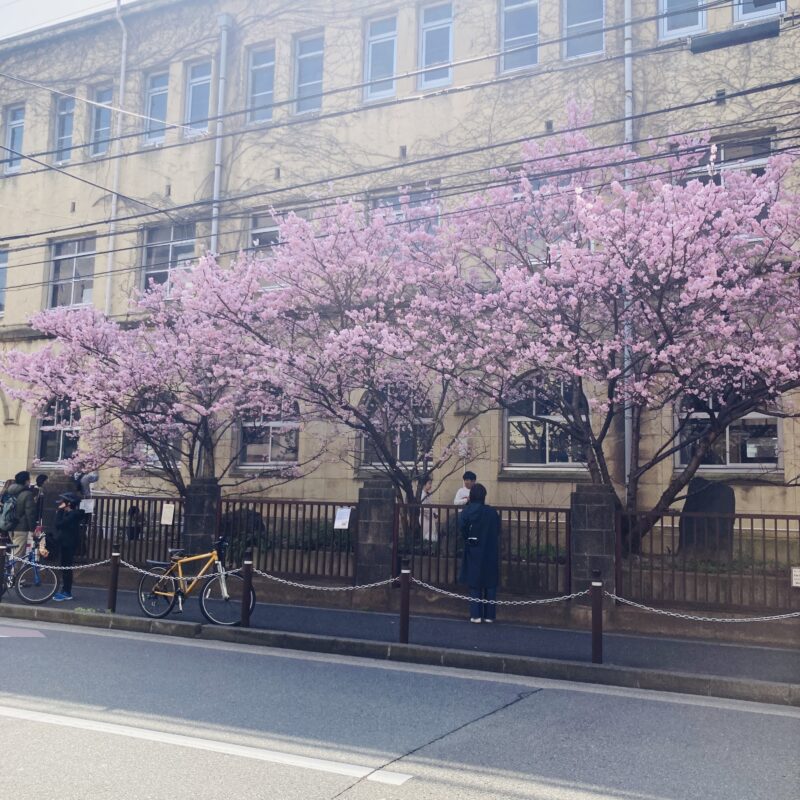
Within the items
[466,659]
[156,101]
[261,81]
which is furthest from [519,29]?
[466,659]

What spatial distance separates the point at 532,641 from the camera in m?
10.4

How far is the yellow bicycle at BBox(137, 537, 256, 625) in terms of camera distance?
1142 cm

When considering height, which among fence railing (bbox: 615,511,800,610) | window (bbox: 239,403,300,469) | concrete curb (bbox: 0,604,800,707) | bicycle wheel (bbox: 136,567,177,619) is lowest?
concrete curb (bbox: 0,604,800,707)

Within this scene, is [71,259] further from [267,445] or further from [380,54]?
[380,54]

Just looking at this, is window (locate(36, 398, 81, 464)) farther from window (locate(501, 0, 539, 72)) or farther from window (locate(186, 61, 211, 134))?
window (locate(501, 0, 539, 72))

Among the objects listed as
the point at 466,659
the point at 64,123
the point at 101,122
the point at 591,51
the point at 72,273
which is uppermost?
the point at 64,123

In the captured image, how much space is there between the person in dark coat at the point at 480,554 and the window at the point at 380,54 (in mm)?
11114

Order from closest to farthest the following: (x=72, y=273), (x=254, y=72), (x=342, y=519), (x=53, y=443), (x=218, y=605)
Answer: (x=218, y=605)
(x=342, y=519)
(x=254, y=72)
(x=53, y=443)
(x=72, y=273)

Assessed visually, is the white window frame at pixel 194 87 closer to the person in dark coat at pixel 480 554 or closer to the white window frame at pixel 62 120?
the white window frame at pixel 62 120

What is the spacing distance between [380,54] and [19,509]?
12.4 meters

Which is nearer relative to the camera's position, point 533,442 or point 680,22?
point 680,22

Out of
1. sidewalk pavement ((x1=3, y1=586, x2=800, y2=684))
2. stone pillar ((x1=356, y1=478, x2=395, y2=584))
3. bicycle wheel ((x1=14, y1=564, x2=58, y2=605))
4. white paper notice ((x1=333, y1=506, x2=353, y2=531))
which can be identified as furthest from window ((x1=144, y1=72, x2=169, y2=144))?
sidewalk pavement ((x1=3, y1=586, x2=800, y2=684))

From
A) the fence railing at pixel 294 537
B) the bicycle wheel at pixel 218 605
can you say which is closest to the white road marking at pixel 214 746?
the bicycle wheel at pixel 218 605

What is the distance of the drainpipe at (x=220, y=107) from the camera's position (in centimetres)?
2019
